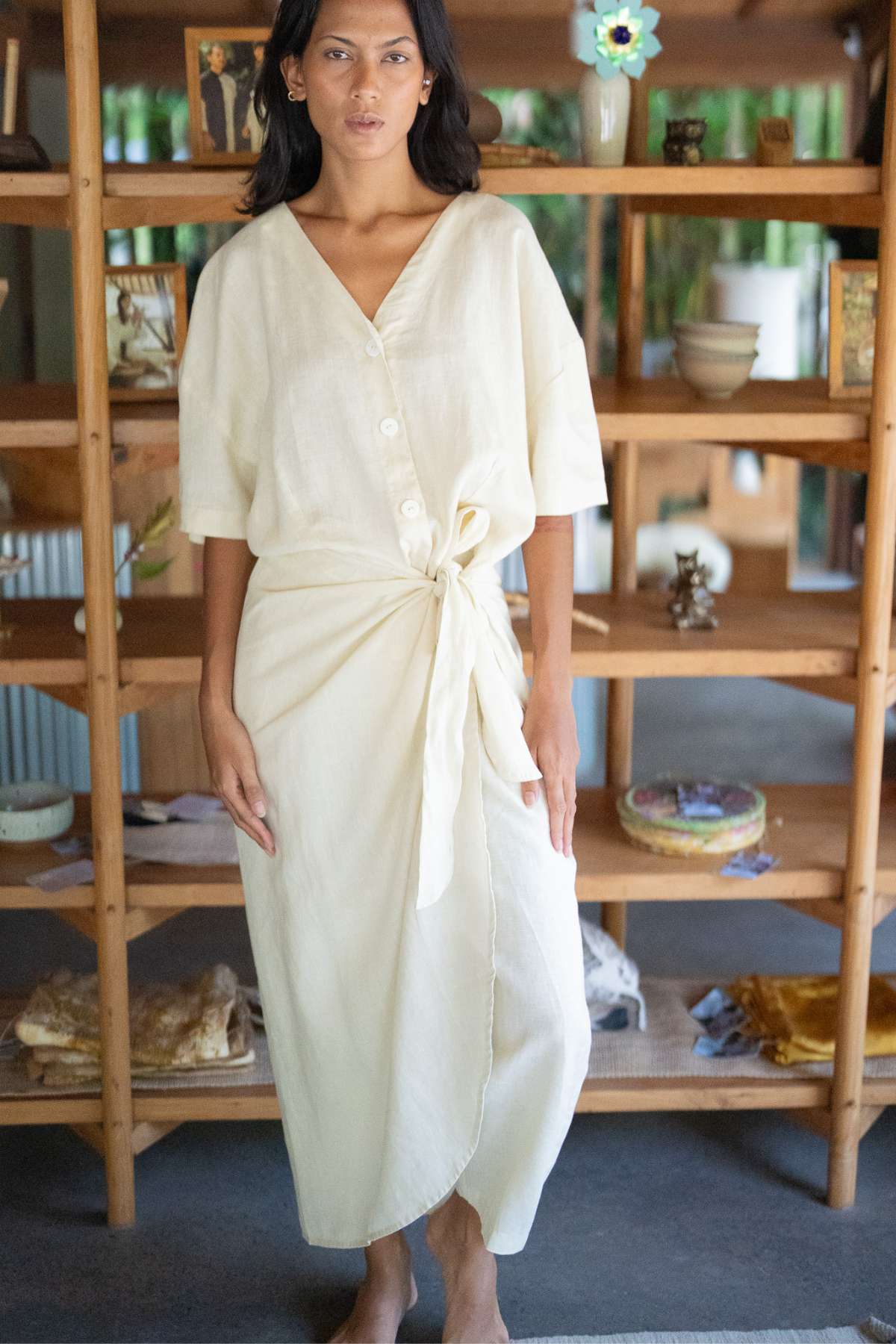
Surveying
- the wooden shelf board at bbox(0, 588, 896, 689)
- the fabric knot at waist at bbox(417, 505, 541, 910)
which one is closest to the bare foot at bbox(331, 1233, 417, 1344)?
the fabric knot at waist at bbox(417, 505, 541, 910)

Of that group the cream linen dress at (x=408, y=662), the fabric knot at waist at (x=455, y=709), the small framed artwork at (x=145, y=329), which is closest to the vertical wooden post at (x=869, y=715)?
the cream linen dress at (x=408, y=662)

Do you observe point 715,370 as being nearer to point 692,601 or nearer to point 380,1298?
point 692,601

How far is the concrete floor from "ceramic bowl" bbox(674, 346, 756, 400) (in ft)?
4.77

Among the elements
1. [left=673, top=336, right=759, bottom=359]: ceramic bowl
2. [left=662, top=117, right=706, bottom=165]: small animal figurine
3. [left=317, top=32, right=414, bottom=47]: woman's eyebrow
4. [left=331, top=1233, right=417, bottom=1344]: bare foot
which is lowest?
[left=331, top=1233, right=417, bottom=1344]: bare foot

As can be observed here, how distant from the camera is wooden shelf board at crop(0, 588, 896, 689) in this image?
2627mm

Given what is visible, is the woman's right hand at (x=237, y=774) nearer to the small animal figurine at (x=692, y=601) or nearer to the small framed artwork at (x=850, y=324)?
the small animal figurine at (x=692, y=601)

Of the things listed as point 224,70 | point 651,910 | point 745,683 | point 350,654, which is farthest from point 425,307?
point 745,683

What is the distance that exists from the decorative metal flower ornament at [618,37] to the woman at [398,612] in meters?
0.41

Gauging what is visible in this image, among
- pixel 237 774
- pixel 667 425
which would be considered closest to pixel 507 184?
pixel 667 425

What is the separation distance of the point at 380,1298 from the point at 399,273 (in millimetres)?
1552

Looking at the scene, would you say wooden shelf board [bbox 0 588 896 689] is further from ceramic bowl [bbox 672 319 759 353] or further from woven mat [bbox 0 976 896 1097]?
woven mat [bbox 0 976 896 1097]

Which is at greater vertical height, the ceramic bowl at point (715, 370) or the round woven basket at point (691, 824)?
the ceramic bowl at point (715, 370)

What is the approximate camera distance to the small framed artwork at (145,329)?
2.71 meters

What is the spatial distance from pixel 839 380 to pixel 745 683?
A: 421 centimetres
